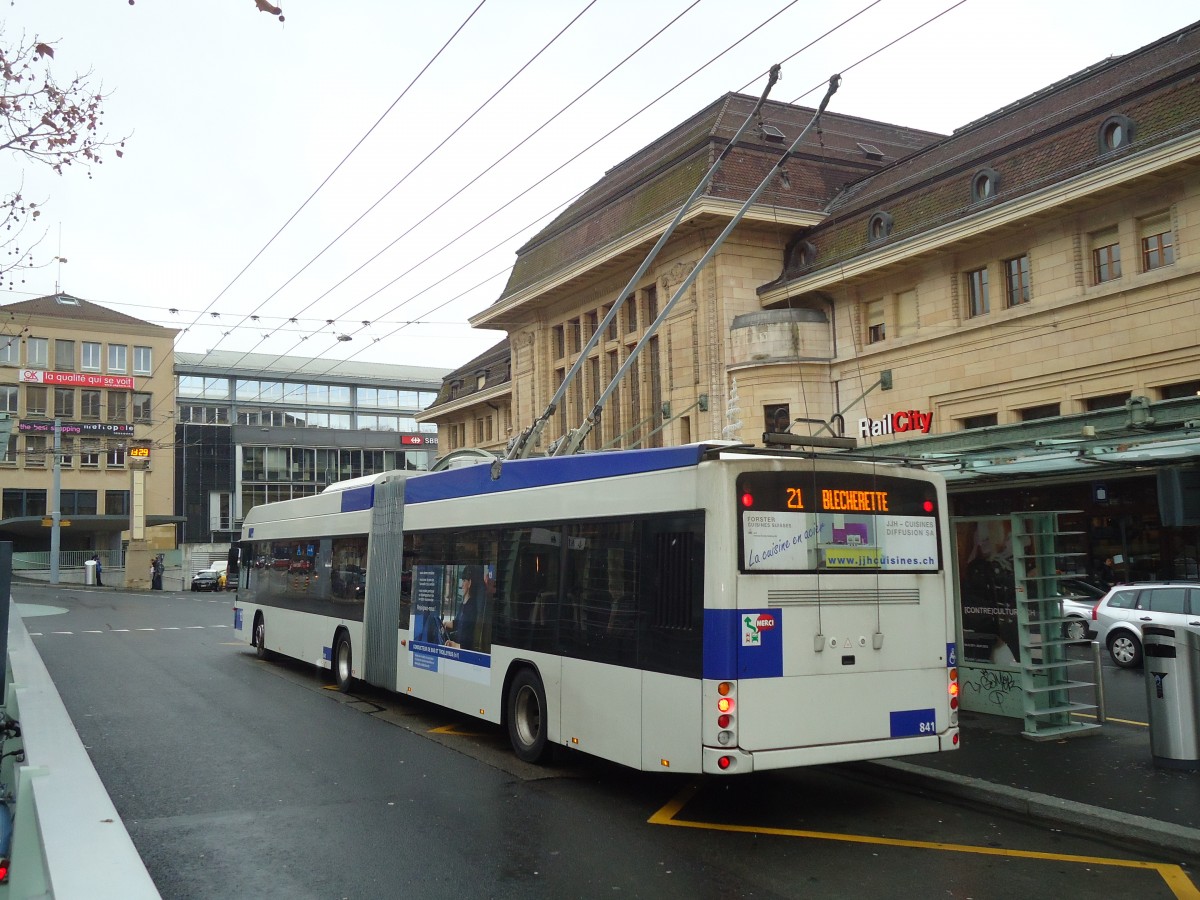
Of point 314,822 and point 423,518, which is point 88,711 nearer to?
point 423,518

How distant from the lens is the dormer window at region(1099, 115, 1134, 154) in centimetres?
2188

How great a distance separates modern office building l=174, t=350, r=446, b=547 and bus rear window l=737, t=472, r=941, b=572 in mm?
74285

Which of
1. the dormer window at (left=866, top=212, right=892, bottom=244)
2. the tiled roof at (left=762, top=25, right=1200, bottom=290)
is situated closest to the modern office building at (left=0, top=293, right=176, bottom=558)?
the tiled roof at (left=762, top=25, right=1200, bottom=290)

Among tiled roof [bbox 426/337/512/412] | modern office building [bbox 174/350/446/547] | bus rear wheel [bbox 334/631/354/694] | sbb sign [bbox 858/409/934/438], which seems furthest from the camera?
modern office building [bbox 174/350/446/547]

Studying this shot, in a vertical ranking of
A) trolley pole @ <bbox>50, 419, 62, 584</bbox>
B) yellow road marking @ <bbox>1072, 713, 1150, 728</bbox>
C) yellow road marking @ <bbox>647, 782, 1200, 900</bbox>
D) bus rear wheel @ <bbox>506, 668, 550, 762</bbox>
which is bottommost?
yellow road marking @ <bbox>647, 782, 1200, 900</bbox>

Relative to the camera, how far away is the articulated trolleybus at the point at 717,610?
8125 millimetres

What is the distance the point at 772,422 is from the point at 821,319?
3.46 metres

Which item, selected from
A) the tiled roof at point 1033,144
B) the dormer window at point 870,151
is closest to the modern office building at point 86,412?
the dormer window at point 870,151

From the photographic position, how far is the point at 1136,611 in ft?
62.7

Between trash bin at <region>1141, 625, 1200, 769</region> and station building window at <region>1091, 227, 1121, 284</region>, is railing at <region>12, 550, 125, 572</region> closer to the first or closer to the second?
station building window at <region>1091, 227, 1121, 284</region>

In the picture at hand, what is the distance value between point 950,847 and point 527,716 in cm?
452

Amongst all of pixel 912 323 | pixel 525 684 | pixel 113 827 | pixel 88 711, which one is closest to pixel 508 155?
pixel 525 684

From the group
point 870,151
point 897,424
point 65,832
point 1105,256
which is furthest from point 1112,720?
point 870,151

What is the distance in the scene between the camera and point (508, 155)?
617 inches
